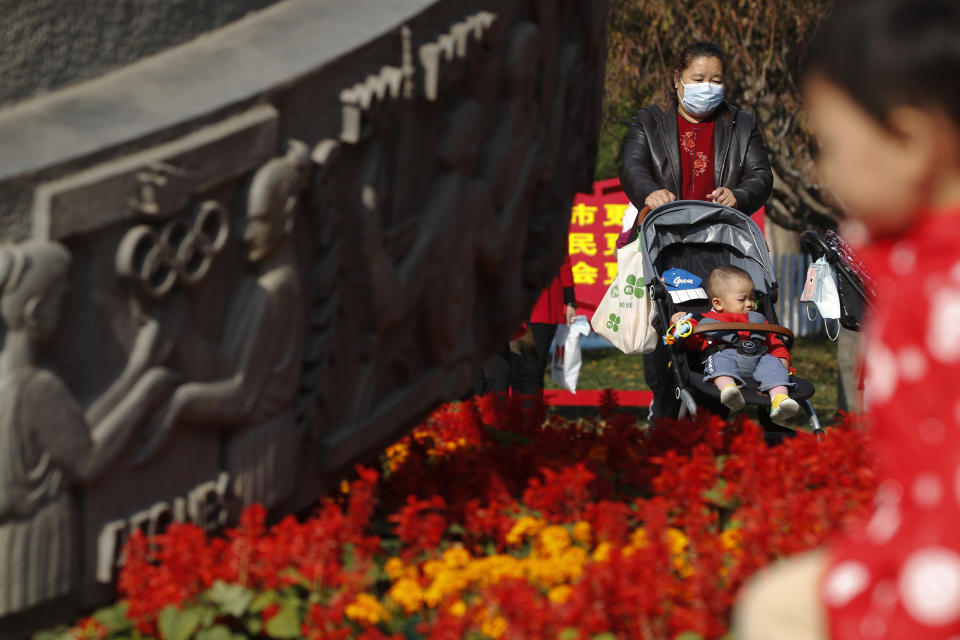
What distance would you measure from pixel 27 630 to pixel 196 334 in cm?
72

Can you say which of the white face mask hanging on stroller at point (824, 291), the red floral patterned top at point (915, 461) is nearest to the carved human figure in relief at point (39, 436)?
the red floral patterned top at point (915, 461)

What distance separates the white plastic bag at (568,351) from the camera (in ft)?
25.3

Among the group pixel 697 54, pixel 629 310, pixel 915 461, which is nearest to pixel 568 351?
pixel 629 310

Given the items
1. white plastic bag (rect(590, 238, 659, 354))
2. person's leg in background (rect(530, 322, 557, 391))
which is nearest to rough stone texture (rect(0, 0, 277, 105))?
white plastic bag (rect(590, 238, 659, 354))

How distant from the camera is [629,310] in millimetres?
6148

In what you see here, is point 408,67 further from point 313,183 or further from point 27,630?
point 27,630

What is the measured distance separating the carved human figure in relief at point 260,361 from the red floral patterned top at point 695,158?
3.63 metres

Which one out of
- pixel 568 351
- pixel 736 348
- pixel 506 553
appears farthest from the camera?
pixel 568 351

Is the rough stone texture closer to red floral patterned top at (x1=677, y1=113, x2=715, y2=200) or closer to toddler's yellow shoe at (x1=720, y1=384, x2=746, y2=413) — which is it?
toddler's yellow shoe at (x1=720, y1=384, x2=746, y2=413)

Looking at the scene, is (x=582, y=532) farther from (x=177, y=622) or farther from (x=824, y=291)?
(x=824, y=291)

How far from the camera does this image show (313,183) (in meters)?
2.72

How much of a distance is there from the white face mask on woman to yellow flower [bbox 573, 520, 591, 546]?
3.41m

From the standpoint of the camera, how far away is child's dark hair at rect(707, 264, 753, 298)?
577 centimetres

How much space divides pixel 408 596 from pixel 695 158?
399 centimetres
